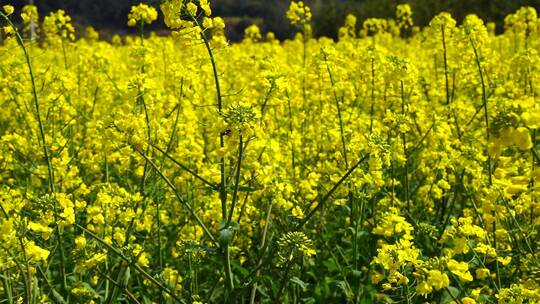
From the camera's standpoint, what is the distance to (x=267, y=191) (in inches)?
126

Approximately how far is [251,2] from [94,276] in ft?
404

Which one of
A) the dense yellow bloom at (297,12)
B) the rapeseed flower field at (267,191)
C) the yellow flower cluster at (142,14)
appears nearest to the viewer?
the rapeseed flower field at (267,191)

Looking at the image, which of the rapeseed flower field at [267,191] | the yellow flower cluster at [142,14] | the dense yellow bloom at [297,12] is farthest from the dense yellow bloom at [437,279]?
the dense yellow bloom at [297,12]

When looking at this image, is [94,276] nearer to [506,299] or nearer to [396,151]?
[396,151]

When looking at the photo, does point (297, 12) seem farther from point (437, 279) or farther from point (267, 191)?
point (437, 279)

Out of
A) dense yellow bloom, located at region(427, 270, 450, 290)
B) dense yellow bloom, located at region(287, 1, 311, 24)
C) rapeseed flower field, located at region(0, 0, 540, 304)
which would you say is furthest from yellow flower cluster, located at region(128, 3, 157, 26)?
dense yellow bloom, located at region(427, 270, 450, 290)

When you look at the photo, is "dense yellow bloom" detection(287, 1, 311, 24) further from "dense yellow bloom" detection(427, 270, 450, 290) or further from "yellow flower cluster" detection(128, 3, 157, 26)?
"dense yellow bloom" detection(427, 270, 450, 290)

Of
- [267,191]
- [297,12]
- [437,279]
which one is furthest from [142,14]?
[437,279]

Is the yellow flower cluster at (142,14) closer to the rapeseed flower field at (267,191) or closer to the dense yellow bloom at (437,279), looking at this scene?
the rapeseed flower field at (267,191)

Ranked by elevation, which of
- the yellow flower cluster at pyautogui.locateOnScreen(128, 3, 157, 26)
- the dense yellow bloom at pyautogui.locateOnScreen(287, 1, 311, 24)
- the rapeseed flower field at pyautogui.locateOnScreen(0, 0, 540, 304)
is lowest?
the rapeseed flower field at pyautogui.locateOnScreen(0, 0, 540, 304)

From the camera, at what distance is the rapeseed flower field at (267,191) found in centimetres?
231

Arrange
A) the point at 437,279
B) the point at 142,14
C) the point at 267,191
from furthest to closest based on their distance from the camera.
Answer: the point at 142,14 → the point at 267,191 → the point at 437,279

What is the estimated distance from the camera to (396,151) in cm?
371

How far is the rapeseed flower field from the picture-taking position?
2312 mm
